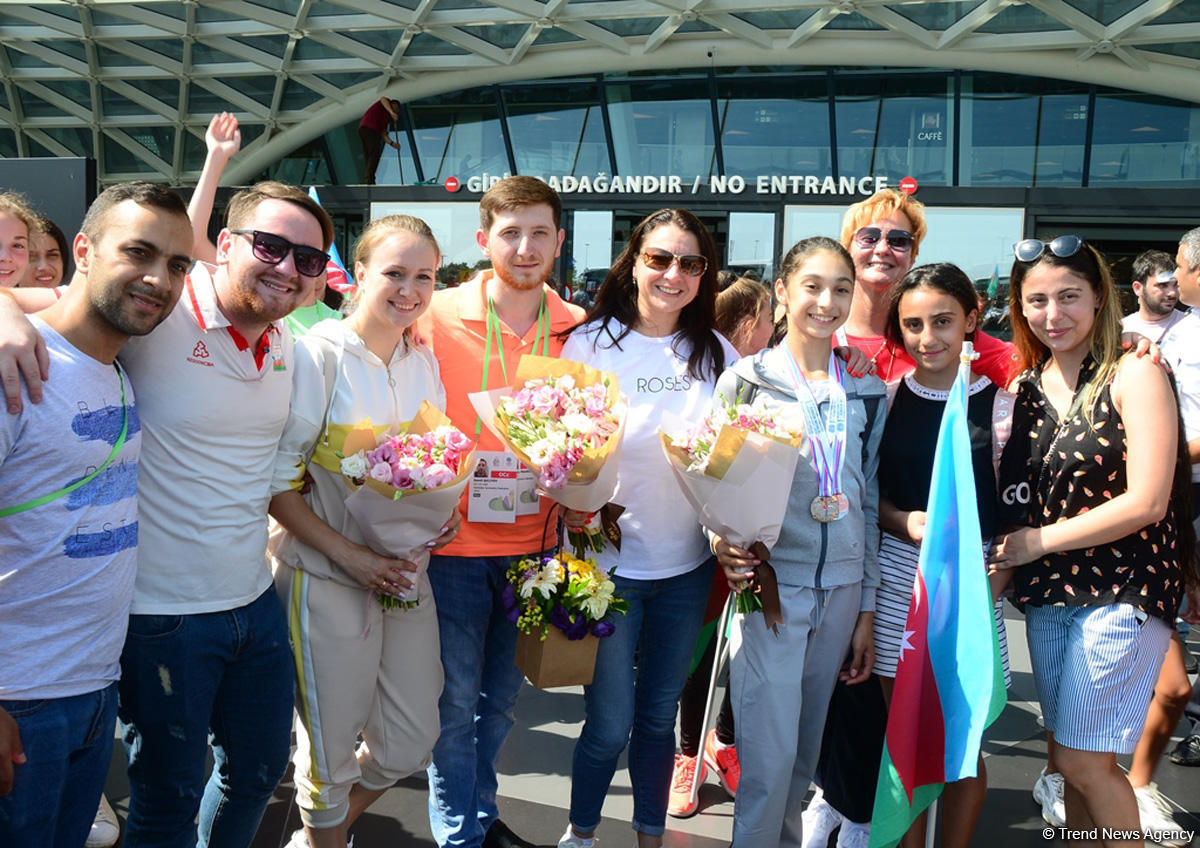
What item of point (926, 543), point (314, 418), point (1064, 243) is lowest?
point (926, 543)

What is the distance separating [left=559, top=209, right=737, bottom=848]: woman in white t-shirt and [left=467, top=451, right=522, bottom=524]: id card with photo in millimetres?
267

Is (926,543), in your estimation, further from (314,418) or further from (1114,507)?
(314,418)

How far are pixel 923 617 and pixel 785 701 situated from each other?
0.57 metres

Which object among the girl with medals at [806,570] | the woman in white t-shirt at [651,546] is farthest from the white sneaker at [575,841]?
the girl with medals at [806,570]

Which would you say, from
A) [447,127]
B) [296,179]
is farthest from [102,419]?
[296,179]

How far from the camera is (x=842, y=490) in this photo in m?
3.20

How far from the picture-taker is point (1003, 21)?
48.8 feet

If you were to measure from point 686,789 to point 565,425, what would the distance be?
212 cm

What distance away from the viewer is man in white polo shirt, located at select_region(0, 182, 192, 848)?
6.97 feet

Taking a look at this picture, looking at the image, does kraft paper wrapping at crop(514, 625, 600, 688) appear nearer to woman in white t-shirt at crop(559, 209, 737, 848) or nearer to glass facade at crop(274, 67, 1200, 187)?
woman in white t-shirt at crop(559, 209, 737, 848)

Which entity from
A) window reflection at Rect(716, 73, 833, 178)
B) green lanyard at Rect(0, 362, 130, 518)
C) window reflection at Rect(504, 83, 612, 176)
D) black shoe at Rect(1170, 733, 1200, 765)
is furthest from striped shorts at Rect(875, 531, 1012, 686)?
window reflection at Rect(504, 83, 612, 176)

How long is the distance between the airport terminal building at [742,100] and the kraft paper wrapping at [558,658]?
40.5 feet

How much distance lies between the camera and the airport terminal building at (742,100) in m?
14.3
